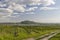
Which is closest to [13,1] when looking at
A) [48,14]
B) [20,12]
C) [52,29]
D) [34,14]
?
[20,12]

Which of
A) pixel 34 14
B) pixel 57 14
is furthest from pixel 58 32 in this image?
pixel 34 14

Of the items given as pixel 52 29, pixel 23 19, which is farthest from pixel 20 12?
pixel 52 29

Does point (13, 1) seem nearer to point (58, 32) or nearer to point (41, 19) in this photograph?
point (41, 19)

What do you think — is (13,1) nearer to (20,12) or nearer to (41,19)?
(20,12)

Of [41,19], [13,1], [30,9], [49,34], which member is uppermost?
[13,1]

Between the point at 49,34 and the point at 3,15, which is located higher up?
the point at 3,15

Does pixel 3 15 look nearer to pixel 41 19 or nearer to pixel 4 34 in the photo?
pixel 4 34

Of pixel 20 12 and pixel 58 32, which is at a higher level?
pixel 20 12
